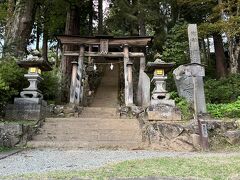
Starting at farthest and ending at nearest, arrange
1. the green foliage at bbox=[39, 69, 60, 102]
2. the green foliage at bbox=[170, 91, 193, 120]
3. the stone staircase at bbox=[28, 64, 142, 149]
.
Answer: the green foliage at bbox=[39, 69, 60, 102]
the green foliage at bbox=[170, 91, 193, 120]
the stone staircase at bbox=[28, 64, 142, 149]

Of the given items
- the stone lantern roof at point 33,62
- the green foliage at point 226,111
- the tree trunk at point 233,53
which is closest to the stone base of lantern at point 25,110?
the stone lantern roof at point 33,62

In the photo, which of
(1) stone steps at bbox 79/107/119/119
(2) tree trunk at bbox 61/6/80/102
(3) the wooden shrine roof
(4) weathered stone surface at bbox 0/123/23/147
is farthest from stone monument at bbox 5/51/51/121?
(2) tree trunk at bbox 61/6/80/102

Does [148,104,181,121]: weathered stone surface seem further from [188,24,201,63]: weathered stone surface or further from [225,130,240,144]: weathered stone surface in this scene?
[188,24,201,63]: weathered stone surface

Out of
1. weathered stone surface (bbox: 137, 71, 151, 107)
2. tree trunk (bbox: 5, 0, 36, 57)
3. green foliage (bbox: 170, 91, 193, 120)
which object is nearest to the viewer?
green foliage (bbox: 170, 91, 193, 120)

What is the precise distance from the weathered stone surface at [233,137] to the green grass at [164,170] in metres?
2.59

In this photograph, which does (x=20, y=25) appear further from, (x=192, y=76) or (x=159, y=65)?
(x=192, y=76)

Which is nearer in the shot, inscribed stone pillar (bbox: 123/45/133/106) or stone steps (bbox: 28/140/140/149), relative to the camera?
stone steps (bbox: 28/140/140/149)

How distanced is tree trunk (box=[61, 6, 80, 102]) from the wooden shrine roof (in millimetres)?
2420

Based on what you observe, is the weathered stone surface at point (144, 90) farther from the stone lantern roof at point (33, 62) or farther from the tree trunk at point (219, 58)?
the tree trunk at point (219, 58)

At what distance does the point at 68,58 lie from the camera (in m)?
18.5

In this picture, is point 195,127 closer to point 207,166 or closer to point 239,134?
point 239,134

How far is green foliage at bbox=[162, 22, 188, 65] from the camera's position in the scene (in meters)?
17.4

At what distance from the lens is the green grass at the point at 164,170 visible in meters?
4.68

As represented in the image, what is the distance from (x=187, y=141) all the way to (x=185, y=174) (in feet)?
12.3
